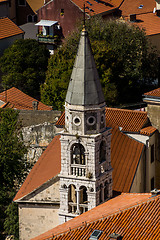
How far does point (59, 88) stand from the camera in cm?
7425

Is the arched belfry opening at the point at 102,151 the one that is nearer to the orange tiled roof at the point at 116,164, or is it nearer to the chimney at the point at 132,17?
the orange tiled roof at the point at 116,164

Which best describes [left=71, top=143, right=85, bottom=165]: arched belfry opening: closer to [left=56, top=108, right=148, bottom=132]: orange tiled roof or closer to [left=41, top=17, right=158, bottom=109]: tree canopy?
[left=56, top=108, right=148, bottom=132]: orange tiled roof

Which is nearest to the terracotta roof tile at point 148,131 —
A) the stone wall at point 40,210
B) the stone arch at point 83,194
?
the stone wall at point 40,210

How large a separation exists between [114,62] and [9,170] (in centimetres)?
2564

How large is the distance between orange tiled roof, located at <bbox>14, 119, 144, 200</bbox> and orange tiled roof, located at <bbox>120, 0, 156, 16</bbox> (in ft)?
193

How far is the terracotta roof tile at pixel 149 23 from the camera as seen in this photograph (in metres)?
98.1

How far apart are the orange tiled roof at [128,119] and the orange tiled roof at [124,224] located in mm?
16823

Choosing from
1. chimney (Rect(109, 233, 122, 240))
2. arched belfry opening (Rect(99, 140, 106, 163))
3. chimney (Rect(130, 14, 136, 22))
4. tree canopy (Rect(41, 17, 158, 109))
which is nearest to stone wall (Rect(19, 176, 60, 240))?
arched belfry opening (Rect(99, 140, 106, 163))

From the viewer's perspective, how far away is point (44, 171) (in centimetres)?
4978

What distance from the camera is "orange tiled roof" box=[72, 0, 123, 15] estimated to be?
10009cm

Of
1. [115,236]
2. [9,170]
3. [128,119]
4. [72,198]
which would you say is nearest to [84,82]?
[72,198]

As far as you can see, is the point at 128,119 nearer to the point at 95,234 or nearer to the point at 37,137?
the point at 37,137

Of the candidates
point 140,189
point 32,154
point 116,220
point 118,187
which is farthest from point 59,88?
point 116,220

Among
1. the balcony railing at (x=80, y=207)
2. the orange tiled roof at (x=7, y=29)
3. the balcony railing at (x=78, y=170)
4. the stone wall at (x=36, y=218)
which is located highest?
the orange tiled roof at (x=7, y=29)
